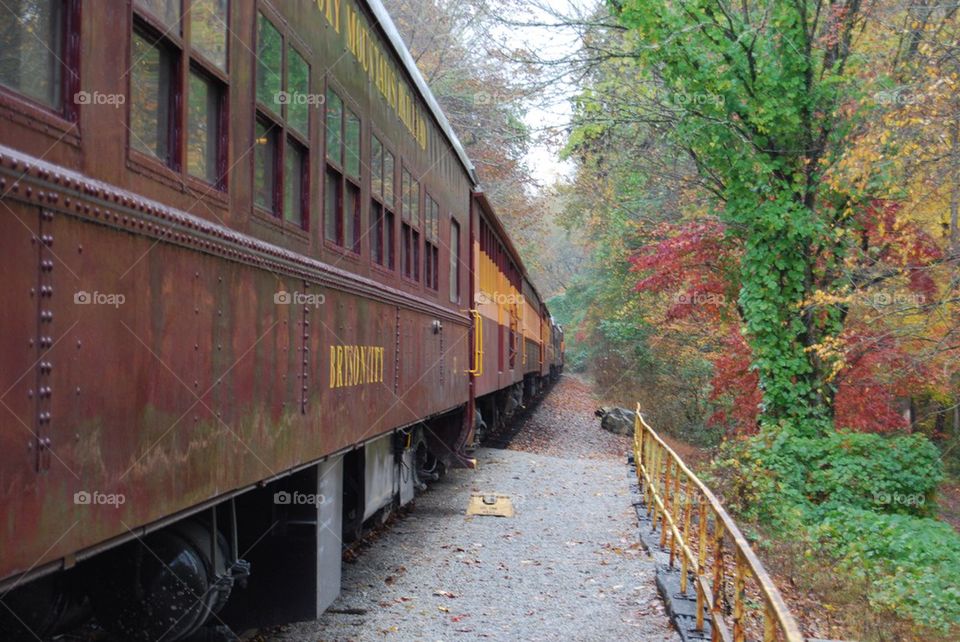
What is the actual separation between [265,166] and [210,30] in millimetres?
867

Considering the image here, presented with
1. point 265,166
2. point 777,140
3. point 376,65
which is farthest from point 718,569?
point 777,140

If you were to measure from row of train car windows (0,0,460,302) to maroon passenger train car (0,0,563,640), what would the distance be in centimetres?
1

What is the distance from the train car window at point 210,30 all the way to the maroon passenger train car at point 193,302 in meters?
0.01

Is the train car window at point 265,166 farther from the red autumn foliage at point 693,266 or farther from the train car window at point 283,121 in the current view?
the red autumn foliage at point 693,266

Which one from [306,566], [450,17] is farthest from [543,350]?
[306,566]

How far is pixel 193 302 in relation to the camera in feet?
10.7

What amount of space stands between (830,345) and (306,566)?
8.33 m

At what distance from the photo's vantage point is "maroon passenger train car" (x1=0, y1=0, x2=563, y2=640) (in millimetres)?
2361

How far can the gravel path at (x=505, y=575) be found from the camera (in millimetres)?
6078

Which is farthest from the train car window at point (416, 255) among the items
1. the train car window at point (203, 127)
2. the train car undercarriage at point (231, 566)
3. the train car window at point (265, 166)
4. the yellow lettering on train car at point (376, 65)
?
the train car window at point (203, 127)

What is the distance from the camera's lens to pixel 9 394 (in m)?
2.19

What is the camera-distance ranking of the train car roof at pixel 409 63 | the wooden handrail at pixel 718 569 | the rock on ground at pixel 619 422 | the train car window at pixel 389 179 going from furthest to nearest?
the rock on ground at pixel 619 422
the train car window at pixel 389 179
the train car roof at pixel 409 63
the wooden handrail at pixel 718 569

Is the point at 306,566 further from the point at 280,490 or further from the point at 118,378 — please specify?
the point at 118,378

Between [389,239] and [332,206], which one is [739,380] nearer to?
[389,239]
